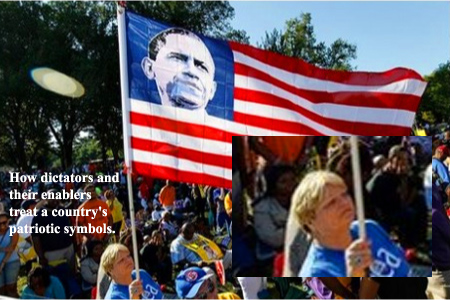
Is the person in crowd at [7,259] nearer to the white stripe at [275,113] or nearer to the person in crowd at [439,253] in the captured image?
the white stripe at [275,113]

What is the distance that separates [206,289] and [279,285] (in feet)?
1.67

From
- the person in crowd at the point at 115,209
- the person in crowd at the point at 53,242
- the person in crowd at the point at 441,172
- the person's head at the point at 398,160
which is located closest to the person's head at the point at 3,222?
the person in crowd at the point at 53,242

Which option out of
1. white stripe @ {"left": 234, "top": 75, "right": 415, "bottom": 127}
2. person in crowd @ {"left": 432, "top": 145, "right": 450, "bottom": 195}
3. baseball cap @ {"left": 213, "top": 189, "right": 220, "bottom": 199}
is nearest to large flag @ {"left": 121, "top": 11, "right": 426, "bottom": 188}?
white stripe @ {"left": 234, "top": 75, "right": 415, "bottom": 127}

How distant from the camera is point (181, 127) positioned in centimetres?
338

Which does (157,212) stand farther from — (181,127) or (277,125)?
(277,125)

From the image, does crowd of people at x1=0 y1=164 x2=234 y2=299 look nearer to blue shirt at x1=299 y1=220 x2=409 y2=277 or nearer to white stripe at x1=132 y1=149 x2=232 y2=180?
white stripe at x1=132 y1=149 x2=232 y2=180

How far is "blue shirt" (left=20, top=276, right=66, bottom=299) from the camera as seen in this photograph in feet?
15.0

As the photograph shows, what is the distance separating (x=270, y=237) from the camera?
2.91 meters

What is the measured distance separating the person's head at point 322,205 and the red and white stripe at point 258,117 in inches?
20.9

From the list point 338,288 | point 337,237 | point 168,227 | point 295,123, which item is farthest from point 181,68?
point 168,227

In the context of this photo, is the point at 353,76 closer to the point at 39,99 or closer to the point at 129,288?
the point at 129,288

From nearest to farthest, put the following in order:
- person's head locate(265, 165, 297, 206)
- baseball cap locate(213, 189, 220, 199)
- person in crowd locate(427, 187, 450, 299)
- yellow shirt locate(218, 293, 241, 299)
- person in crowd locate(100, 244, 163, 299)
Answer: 1. person's head locate(265, 165, 297, 206)
2. person in crowd locate(427, 187, 450, 299)
3. person in crowd locate(100, 244, 163, 299)
4. yellow shirt locate(218, 293, 241, 299)
5. baseball cap locate(213, 189, 220, 199)

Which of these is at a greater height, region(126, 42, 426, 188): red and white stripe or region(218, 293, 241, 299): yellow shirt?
region(126, 42, 426, 188): red and white stripe

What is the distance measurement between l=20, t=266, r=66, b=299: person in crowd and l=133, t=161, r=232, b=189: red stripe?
1768mm
